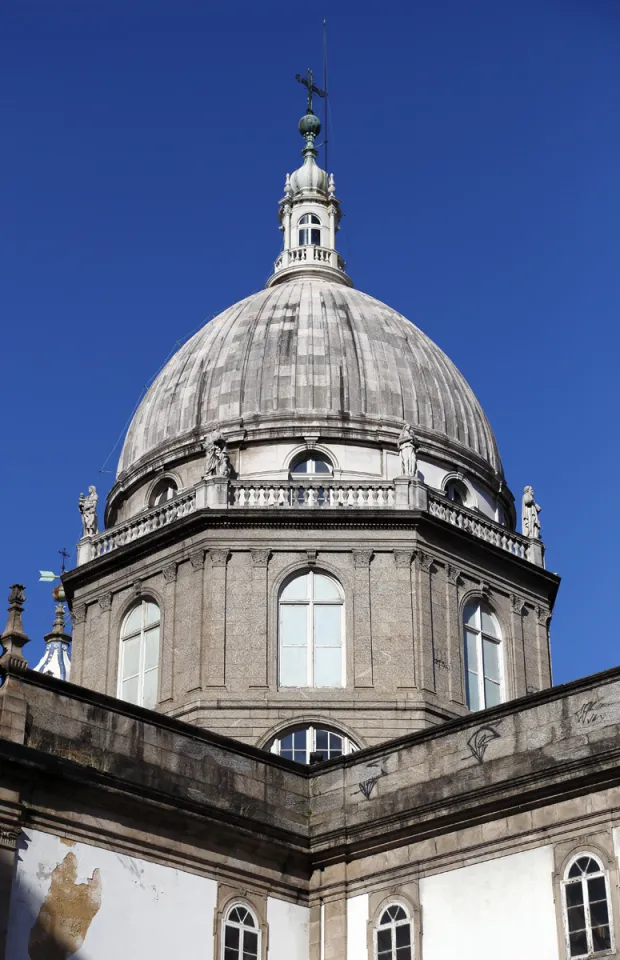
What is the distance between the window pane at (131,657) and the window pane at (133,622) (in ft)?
0.77

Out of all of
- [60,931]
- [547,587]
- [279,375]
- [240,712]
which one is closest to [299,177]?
[279,375]

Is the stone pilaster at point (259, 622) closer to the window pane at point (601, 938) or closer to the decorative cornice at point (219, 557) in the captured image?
the decorative cornice at point (219, 557)

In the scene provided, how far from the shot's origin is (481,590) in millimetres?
44938

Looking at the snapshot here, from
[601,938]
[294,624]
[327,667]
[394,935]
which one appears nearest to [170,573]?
[294,624]

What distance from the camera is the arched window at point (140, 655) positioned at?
43469mm

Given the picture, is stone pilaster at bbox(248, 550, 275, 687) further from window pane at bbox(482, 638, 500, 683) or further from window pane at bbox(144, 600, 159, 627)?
window pane at bbox(482, 638, 500, 683)

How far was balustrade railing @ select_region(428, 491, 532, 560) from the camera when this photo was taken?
148 ft

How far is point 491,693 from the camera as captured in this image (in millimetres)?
44000

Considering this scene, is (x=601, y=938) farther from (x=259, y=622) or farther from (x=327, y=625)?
(x=259, y=622)

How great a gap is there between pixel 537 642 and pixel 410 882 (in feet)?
52.3

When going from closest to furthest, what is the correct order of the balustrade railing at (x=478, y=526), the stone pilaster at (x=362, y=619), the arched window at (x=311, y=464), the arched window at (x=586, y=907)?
the arched window at (x=586, y=907)
the stone pilaster at (x=362, y=619)
the balustrade railing at (x=478, y=526)
the arched window at (x=311, y=464)

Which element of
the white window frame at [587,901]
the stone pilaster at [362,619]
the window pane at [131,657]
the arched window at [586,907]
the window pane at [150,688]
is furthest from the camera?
the window pane at [131,657]

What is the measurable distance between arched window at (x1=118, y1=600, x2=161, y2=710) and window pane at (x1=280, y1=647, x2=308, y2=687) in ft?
10.6

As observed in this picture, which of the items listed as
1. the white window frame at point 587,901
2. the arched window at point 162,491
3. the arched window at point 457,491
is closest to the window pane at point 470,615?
the arched window at point 457,491
